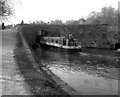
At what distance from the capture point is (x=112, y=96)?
12.0 meters

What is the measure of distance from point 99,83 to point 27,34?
1584 inches

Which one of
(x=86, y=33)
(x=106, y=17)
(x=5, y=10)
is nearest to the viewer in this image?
(x=5, y=10)

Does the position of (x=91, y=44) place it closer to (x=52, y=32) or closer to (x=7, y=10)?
(x=52, y=32)

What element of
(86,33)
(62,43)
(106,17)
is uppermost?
(106,17)

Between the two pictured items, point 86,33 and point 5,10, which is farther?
point 86,33

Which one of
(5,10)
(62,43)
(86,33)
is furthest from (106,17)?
(5,10)

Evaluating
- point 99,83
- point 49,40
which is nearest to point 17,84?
point 99,83

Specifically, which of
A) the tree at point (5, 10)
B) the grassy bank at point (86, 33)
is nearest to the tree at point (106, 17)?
the grassy bank at point (86, 33)

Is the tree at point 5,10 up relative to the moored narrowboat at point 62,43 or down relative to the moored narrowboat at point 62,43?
up

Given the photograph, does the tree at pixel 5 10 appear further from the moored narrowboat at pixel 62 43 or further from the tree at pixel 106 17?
the tree at pixel 106 17

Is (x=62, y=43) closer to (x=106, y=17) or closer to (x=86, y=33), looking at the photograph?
(x=86, y=33)

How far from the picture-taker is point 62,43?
46125 mm

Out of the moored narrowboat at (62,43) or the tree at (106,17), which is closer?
the moored narrowboat at (62,43)

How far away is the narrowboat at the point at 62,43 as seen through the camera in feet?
136
